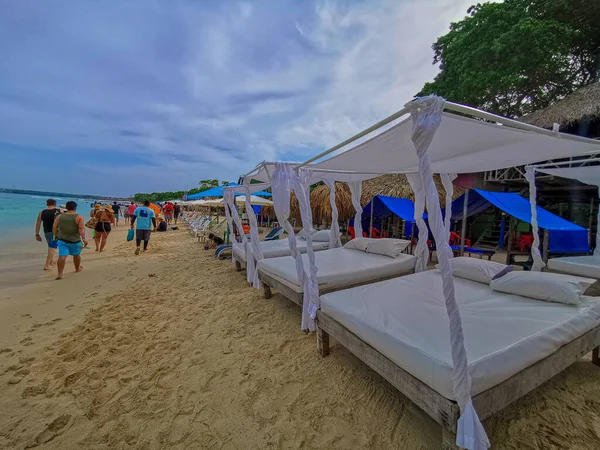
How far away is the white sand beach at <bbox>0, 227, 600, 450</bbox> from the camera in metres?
1.56

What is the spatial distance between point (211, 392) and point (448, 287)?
188 centimetres

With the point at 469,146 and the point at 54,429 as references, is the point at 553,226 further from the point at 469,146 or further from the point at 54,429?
the point at 54,429

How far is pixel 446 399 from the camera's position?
1340 mm

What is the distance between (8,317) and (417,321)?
4.81m

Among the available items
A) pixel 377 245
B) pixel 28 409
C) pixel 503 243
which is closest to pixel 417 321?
pixel 377 245

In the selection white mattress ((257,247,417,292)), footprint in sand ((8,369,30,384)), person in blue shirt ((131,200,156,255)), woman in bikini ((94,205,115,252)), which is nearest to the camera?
footprint in sand ((8,369,30,384))

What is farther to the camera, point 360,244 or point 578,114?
point 578,114

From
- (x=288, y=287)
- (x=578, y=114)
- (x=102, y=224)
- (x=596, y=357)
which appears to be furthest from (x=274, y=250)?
(x=578, y=114)

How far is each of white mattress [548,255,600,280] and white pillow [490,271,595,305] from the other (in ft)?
5.84

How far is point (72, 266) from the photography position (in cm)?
561

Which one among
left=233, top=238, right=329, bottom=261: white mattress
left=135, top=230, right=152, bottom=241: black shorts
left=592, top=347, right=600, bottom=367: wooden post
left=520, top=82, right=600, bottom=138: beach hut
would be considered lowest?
left=592, top=347, right=600, bottom=367: wooden post

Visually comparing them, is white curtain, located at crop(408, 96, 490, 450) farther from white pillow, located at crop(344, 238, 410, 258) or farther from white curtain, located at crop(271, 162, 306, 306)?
white pillow, located at crop(344, 238, 410, 258)

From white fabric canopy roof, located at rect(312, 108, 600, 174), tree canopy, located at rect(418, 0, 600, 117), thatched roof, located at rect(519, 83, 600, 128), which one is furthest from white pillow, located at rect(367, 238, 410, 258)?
tree canopy, located at rect(418, 0, 600, 117)

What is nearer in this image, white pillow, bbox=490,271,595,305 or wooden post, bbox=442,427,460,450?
wooden post, bbox=442,427,460,450
